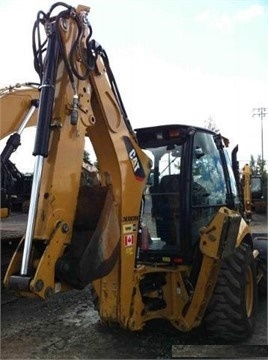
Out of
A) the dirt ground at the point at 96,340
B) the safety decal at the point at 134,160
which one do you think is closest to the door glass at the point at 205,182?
the safety decal at the point at 134,160

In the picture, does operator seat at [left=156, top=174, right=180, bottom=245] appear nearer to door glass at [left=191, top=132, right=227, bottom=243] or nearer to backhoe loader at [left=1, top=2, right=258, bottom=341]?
backhoe loader at [left=1, top=2, right=258, bottom=341]

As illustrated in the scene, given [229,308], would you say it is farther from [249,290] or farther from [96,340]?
[96,340]

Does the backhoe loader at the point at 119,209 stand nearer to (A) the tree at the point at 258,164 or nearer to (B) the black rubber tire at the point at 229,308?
(B) the black rubber tire at the point at 229,308

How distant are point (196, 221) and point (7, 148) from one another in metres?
2.04

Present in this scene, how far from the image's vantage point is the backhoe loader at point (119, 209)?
11.2ft

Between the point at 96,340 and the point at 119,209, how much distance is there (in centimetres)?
178

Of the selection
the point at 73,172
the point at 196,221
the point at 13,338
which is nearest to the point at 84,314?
the point at 13,338

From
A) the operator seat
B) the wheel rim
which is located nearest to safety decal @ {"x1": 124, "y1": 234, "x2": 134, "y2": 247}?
the operator seat

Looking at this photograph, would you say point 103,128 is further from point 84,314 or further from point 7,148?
point 84,314

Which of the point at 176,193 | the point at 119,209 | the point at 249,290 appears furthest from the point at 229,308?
the point at 119,209

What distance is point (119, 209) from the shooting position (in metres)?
3.97

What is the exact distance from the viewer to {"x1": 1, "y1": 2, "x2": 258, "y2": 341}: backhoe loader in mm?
3406

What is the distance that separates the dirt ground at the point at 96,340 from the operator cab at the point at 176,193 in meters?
0.87

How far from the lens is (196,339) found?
4.90m
